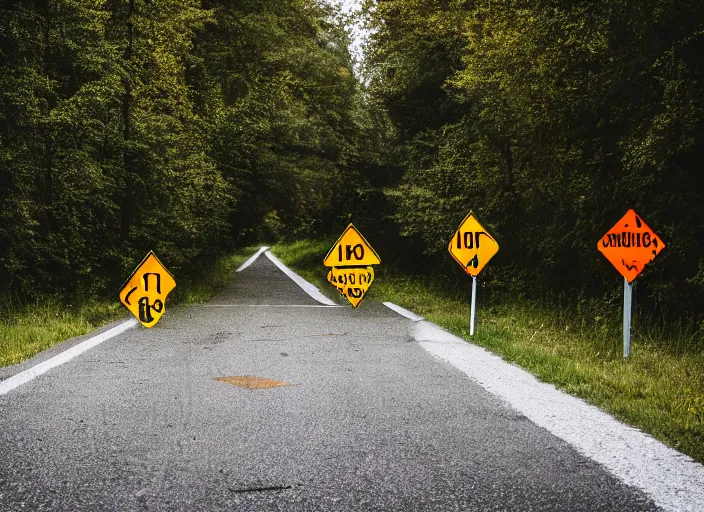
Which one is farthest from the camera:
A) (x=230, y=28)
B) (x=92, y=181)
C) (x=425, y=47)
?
(x=230, y=28)

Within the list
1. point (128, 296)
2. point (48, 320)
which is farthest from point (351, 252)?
point (48, 320)

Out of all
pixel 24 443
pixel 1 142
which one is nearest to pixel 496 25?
pixel 1 142

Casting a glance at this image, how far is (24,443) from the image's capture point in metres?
4.23

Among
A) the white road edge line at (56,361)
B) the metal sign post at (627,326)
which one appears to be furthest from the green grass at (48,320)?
the metal sign post at (627,326)

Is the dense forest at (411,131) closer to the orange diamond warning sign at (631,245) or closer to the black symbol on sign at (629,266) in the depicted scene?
the orange diamond warning sign at (631,245)

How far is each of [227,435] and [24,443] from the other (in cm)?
122

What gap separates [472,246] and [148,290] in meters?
4.95

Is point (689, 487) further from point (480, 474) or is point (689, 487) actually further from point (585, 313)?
point (585, 313)

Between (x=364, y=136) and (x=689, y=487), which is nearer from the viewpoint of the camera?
(x=689, y=487)

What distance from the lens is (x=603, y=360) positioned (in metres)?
8.36

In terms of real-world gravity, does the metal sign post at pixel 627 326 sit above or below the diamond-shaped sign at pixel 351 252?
below

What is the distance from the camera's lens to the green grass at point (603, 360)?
508 cm

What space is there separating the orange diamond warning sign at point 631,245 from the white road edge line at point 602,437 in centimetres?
221

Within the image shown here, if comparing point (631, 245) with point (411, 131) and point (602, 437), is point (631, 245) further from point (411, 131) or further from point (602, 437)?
point (411, 131)
